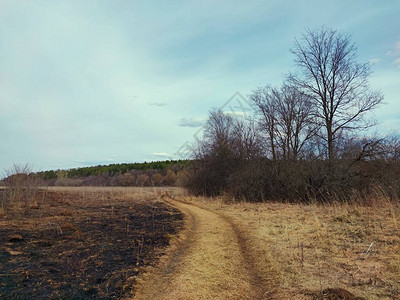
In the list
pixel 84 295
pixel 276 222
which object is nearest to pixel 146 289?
pixel 84 295

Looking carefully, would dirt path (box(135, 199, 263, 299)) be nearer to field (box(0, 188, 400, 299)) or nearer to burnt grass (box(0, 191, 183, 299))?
field (box(0, 188, 400, 299))

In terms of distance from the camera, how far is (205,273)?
6121 mm

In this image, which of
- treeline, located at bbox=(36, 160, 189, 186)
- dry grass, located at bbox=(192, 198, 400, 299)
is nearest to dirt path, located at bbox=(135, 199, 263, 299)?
dry grass, located at bbox=(192, 198, 400, 299)

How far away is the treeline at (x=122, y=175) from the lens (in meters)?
58.5

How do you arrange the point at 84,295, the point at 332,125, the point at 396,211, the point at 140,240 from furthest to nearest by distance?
the point at 332,125, the point at 396,211, the point at 140,240, the point at 84,295

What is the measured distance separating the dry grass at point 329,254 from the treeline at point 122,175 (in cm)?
2224

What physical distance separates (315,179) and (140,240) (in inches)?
594

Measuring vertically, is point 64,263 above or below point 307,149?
below

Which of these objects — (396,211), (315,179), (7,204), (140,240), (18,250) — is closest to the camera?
(18,250)

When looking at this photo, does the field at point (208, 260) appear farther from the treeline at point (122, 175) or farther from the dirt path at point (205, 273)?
the treeline at point (122, 175)

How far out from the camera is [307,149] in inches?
947

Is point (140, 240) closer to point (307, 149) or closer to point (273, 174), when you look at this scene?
point (273, 174)

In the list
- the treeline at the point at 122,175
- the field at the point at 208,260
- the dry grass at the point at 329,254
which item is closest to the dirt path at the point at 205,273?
the field at the point at 208,260

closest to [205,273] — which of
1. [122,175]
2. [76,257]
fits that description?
[76,257]
